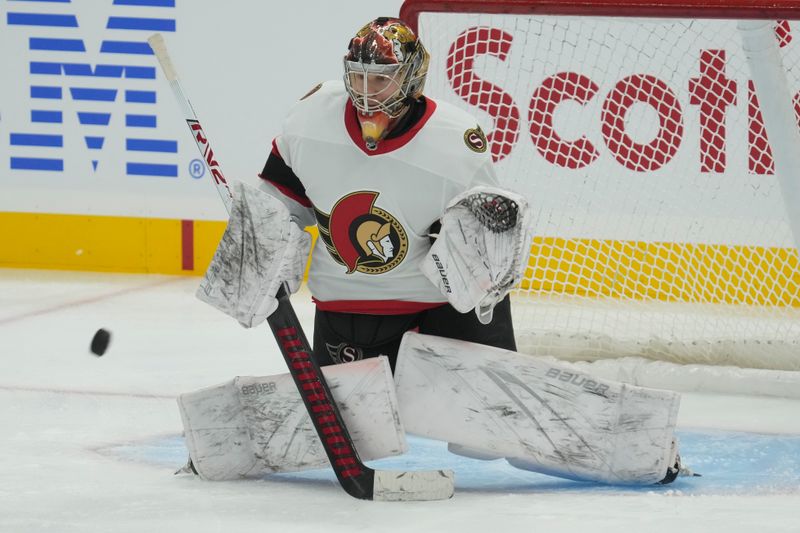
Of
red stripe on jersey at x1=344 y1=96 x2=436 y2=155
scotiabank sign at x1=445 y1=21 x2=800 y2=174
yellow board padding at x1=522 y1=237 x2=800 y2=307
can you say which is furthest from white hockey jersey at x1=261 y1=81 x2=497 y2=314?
yellow board padding at x1=522 y1=237 x2=800 y2=307

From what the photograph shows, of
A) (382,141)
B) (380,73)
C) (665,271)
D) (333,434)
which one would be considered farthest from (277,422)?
(665,271)

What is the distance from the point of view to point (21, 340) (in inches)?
155

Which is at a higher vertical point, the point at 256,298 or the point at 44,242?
the point at 256,298

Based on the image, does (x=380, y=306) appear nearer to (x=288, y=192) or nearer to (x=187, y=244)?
(x=288, y=192)

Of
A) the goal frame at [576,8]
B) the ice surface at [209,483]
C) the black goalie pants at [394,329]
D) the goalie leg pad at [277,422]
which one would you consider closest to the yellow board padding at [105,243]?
the ice surface at [209,483]

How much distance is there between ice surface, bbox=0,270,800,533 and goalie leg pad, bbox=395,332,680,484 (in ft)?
0.21

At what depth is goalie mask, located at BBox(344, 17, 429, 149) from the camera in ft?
7.00

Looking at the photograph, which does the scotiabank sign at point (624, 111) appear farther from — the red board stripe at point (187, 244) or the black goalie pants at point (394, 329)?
the red board stripe at point (187, 244)

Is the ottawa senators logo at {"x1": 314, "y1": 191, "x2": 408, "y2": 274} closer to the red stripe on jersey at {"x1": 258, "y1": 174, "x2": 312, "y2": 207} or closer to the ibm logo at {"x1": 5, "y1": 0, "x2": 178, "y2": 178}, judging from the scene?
the red stripe on jersey at {"x1": 258, "y1": 174, "x2": 312, "y2": 207}

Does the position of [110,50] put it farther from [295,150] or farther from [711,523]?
[711,523]

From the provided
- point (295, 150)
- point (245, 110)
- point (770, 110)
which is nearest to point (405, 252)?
point (295, 150)

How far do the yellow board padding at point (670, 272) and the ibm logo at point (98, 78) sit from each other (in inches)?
75.0

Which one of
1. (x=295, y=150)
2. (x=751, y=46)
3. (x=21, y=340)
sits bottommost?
(x=21, y=340)

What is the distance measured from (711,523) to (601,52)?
2312 mm
